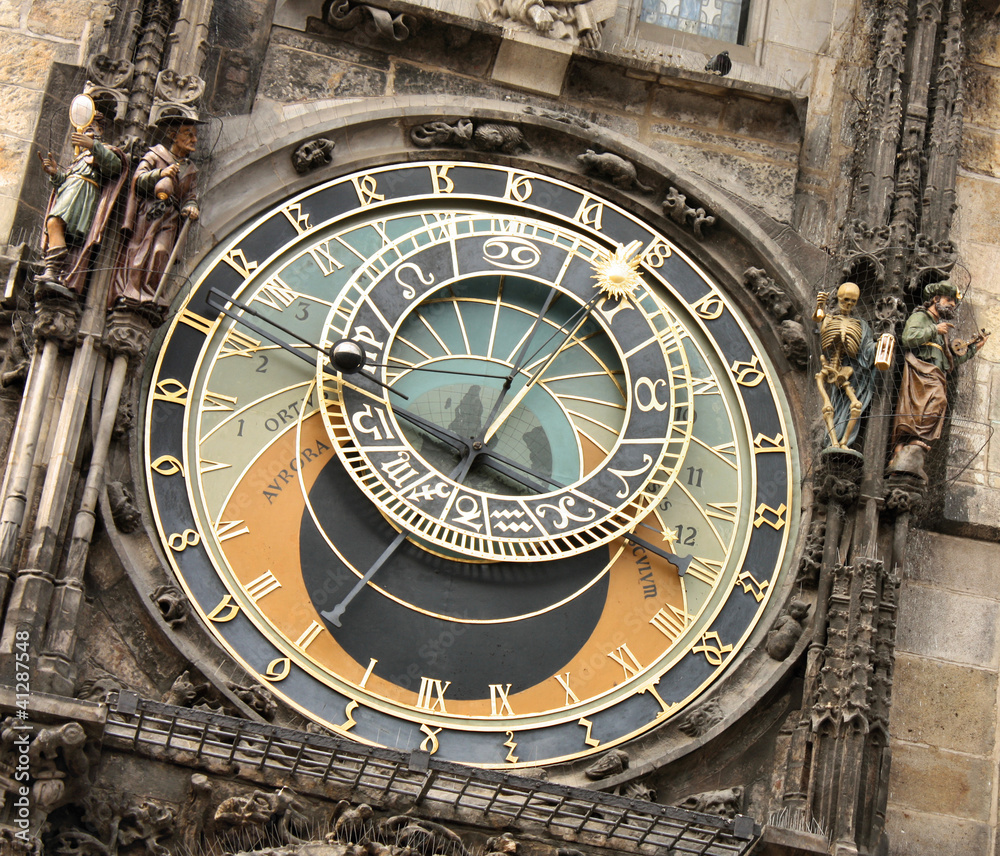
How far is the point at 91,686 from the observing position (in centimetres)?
769

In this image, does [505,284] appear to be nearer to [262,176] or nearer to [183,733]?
[262,176]

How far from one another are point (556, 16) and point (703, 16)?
993 millimetres

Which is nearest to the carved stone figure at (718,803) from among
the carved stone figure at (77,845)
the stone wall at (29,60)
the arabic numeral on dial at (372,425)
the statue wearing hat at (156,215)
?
the arabic numeral on dial at (372,425)

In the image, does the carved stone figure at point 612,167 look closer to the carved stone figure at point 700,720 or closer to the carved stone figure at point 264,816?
the carved stone figure at point 700,720

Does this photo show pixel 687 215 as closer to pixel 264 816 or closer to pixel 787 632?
pixel 787 632

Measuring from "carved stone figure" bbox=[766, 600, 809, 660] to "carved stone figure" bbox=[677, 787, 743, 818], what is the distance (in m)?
0.67

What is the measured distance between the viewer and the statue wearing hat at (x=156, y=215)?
8.30 meters

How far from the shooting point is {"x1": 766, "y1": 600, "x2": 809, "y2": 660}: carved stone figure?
27.4 feet

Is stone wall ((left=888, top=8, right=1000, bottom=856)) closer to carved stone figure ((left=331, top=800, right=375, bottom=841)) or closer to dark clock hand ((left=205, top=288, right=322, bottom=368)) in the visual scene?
carved stone figure ((left=331, top=800, right=375, bottom=841))

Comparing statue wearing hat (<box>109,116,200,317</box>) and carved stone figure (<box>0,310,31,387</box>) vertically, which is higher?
statue wearing hat (<box>109,116,200,317</box>)

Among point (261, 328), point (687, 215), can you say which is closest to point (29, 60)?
point (261, 328)

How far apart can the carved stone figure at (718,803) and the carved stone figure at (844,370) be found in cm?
167

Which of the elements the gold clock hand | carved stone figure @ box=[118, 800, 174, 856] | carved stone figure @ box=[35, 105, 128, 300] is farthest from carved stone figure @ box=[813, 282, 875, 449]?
carved stone figure @ box=[118, 800, 174, 856]

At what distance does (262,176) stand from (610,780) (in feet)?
10.5
